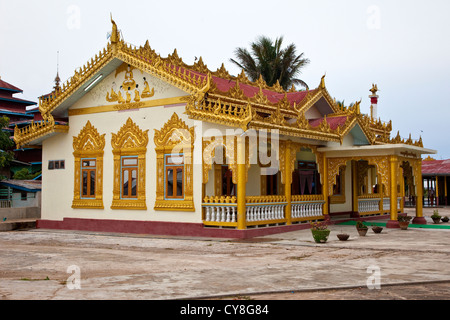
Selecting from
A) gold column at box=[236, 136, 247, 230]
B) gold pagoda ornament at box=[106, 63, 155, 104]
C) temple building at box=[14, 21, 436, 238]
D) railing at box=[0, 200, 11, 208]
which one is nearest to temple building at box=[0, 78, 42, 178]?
railing at box=[0, 200, 11, 208]

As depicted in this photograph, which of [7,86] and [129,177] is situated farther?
[7,86]

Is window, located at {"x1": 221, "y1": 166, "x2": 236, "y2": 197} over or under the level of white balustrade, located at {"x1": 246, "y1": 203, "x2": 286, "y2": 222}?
over

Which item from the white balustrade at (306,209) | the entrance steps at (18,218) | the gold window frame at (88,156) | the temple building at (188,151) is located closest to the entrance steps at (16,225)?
the entrance steps at (18,218)

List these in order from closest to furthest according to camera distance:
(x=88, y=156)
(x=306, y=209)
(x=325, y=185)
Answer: (x=306, y=209) < (x=325, y=185) < (x=88, y=156)

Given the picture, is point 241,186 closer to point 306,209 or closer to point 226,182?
point 226,182

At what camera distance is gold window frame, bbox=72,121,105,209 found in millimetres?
19359

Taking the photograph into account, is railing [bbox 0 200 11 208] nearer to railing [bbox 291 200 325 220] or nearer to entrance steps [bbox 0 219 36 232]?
entrance steps [bbox 0 219 36 232]

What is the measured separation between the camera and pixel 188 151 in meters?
17.0

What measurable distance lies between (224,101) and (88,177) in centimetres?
640

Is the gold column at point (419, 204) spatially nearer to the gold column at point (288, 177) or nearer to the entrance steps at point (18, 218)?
the gold column at point (288, 177)

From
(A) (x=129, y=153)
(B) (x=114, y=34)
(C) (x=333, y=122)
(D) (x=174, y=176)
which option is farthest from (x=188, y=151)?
(C) (x=333, y=122)

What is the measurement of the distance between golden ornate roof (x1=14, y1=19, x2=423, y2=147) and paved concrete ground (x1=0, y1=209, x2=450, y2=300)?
12.0ft

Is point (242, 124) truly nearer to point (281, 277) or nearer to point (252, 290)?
point (281, 277)
